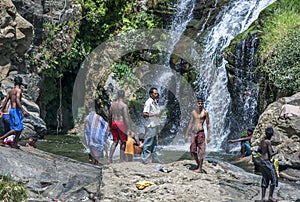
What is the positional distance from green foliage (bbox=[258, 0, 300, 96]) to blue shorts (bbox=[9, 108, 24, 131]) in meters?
7.70

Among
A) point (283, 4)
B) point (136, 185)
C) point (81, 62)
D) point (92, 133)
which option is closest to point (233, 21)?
point (283, 4)

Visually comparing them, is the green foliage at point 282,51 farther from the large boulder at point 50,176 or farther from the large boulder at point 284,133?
the large boulder at point 50,176

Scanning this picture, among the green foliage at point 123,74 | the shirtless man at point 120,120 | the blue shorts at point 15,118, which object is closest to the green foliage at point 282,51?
the shirtless man at point 120,120

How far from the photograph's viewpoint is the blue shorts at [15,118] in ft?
31.9

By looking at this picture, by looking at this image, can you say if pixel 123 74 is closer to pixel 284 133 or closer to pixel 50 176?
pixel 284 133

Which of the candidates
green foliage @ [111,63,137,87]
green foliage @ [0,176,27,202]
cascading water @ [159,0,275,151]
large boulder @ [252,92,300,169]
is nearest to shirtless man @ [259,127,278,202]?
large boulder @ [252,92,300,169]

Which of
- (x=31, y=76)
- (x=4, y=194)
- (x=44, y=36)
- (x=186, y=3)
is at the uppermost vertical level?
(x=186, y=3)

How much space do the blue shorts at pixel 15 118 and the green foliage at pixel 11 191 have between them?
186 centimetres

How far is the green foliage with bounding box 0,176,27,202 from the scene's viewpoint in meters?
7.74

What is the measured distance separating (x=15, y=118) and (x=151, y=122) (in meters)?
2.54

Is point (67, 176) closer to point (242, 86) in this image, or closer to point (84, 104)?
point (242, 86)

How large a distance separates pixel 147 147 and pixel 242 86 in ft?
23.4

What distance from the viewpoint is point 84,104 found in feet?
70.4

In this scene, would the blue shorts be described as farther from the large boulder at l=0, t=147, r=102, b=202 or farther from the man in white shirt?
the man in white shirt
